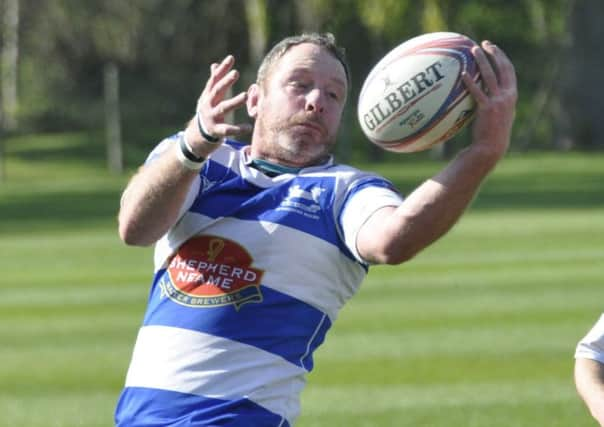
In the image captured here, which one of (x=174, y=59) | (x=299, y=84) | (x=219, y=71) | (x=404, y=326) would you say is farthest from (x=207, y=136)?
(x=174, y=59)

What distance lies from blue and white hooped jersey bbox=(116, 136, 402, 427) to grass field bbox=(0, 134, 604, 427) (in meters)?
5.01

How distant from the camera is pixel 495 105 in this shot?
14.8 feet

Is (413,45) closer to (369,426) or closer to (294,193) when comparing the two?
(294,193)

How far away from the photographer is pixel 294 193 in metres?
5.31

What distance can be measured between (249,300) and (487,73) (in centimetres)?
120

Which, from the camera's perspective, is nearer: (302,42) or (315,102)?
(315,102)

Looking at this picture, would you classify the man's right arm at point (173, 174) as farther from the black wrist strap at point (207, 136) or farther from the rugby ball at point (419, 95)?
the rugby ball at point (419, 95)

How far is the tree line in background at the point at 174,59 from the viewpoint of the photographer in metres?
51.5

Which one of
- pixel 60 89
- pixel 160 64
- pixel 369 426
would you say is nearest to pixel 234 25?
pixel 160 64

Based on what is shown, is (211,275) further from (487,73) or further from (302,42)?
(487,73)

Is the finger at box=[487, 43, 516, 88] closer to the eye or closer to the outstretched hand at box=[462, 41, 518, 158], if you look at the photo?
the outstretched hand at box=[462, 41, 518, 158]

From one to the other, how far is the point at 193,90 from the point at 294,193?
5229cm

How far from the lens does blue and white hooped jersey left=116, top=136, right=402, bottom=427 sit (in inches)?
206

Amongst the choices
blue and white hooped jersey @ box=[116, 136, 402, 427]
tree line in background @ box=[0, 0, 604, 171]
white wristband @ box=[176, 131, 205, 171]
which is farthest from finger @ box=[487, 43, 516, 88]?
tree line in background @ box=[0, 0, 604, 171]
